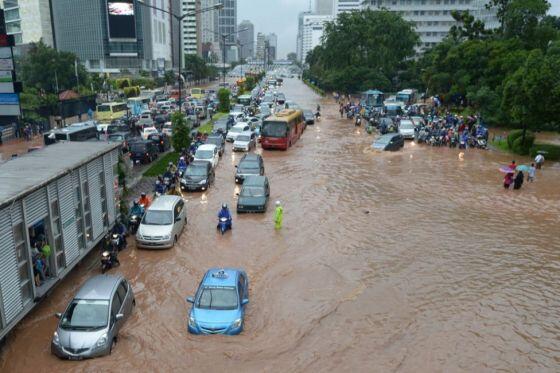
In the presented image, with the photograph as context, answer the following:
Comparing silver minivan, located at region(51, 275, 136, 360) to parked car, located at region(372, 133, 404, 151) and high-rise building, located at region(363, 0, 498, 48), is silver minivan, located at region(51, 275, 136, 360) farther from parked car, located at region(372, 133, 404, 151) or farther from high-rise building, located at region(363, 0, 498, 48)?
high-rise building, located at region(363, 0, 498, 48)

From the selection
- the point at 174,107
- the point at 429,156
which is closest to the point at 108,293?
the point at 429,156

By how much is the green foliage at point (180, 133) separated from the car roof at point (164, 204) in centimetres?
1394

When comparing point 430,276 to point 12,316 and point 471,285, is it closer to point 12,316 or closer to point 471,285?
point 471,285

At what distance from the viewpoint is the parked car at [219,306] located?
1210 cm

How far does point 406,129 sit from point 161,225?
30.0 m

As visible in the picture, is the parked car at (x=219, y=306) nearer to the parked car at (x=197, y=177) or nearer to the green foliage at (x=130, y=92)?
Answer: the parked car at (x=197, y=177)

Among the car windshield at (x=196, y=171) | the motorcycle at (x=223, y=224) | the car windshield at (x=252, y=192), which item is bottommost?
the motorcycle at (x=223, y=224)

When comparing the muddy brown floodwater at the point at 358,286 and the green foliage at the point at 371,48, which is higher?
the green foliage at the point at 371,48

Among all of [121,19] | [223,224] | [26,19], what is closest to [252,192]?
[223,224]

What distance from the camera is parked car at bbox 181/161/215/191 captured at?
25.9 m

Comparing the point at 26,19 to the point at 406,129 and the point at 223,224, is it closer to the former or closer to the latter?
the point at 406,129

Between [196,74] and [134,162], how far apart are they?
345 feet

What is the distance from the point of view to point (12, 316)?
11398 mm

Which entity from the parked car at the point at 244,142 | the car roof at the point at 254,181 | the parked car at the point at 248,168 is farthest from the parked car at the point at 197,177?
the parked car at the point at 244,142
